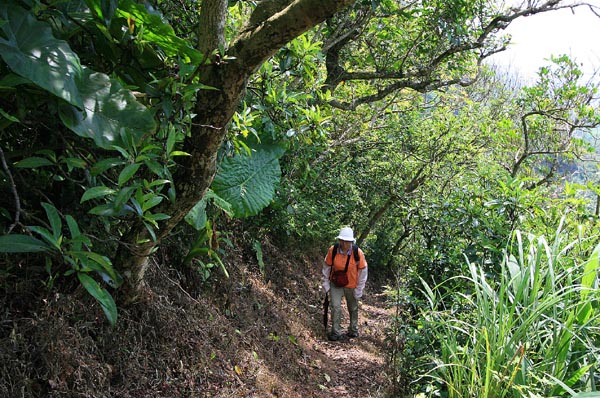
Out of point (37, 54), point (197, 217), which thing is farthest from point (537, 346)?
point (37, 54)

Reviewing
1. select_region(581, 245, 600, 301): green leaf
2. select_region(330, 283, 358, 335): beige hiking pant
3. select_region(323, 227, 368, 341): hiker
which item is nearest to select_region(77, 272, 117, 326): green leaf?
select_region(581, 245, 600, 301): green leaf

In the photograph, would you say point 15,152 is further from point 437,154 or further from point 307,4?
point 437,154

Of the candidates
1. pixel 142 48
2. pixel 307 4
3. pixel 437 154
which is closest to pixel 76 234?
pixel 142 48

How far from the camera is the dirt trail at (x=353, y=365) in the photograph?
16.3ft

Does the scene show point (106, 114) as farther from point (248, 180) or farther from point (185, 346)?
point (248, 180)

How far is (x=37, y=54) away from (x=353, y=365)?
17.0 feet

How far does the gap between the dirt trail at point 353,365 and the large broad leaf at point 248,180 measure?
204cm

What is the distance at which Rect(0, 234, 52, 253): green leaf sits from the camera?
5.83 feet

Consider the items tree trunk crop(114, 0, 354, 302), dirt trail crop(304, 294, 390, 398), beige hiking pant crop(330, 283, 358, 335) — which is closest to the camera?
tree trunk crop(114, 0, 354, 302)

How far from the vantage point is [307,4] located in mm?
2041

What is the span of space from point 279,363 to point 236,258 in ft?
5.35

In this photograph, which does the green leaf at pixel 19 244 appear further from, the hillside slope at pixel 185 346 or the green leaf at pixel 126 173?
the hillside slope at pixel 185 346

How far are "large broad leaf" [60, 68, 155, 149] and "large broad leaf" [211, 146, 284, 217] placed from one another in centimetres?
273

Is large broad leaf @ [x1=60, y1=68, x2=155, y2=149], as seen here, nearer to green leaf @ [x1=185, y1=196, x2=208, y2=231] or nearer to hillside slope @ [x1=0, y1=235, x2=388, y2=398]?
hillside slope @ [x1=0, y1=235, x2=388, y2=398]
